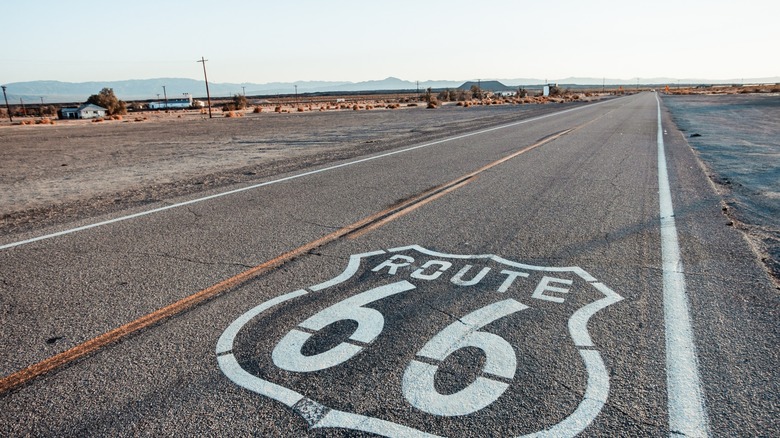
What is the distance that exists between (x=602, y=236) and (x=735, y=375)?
2966 mm

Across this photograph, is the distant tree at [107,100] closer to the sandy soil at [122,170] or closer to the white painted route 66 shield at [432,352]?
the sandy soil at [122,170]

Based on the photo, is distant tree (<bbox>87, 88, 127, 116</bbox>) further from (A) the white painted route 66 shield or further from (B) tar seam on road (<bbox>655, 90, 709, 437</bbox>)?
(B) tar seam on road (<bbox>655, 90, 709, 437</bbox>)

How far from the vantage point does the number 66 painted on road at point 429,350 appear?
2.85 metres

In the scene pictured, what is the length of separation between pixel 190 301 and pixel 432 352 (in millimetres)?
2048

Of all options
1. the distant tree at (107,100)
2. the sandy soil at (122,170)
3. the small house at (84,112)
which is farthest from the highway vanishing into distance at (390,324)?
the small house at (84,112)

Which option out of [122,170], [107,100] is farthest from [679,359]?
[107,100]

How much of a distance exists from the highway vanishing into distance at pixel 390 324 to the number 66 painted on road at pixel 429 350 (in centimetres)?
2

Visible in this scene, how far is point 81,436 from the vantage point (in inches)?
102

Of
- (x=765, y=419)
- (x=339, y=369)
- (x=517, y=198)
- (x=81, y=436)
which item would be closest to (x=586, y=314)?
(x=765, y=419)

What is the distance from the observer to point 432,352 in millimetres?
3344

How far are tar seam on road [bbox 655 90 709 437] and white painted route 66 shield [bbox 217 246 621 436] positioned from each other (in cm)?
36

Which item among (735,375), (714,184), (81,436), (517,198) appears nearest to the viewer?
(81,436)

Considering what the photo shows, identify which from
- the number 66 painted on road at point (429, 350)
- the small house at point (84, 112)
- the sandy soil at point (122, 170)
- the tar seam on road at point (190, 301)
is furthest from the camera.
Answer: the small house at point (84, 112)

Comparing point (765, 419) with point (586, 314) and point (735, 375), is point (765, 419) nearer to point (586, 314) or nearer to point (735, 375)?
point (735, 375)
